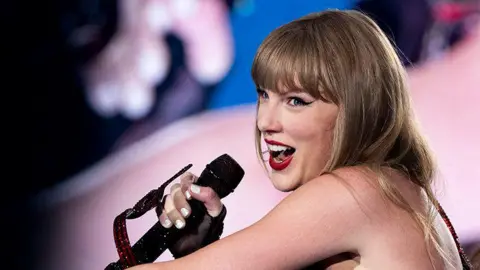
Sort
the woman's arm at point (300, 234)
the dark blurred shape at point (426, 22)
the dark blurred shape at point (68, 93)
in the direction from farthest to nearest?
the dark blurred shape at point (426, 22)
the dark blurred shape at point (68, 93)
the woman's arm at point (300, 234)

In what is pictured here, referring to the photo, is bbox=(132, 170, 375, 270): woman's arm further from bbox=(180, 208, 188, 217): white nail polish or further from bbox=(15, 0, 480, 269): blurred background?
bbox=(15, 0, 480, 269): blurred background

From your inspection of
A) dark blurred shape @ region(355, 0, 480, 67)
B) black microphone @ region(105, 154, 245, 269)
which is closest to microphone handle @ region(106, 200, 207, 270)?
black microphone @ region(105, 154, 245, 269)

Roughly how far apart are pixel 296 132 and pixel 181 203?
240mm

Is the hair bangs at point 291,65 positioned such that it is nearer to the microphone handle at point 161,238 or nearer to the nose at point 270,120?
the nose at point 270,120

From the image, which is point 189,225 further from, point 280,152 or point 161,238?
point 280,152

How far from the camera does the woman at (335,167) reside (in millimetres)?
1387

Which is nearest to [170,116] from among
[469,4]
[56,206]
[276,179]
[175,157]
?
[175,157]

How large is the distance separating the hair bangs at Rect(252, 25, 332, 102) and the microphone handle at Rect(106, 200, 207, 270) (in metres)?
0.26

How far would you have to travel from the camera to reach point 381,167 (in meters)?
1.50

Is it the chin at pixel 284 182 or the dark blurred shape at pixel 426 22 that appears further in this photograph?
the dark blurred shape at pixel 426 22

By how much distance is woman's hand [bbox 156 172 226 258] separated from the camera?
4.84 ft

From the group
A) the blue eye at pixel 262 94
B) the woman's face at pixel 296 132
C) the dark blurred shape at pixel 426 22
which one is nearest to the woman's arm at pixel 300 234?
the woman's face at pixel 296 132

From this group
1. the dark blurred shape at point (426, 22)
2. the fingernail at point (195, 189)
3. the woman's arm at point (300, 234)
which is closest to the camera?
the woman's arm at point (300, 234)

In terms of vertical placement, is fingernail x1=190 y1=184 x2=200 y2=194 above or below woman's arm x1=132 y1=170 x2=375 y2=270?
above
